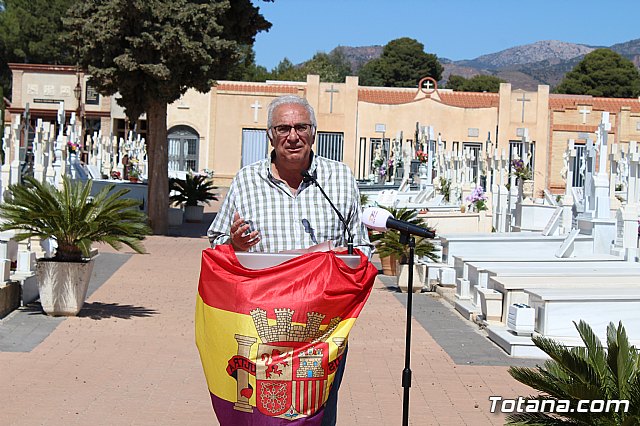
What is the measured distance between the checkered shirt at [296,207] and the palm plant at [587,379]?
1.39 meters

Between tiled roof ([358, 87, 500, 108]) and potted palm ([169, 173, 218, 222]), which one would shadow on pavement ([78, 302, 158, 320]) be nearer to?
potted palm ([169, 173, 218, 222])

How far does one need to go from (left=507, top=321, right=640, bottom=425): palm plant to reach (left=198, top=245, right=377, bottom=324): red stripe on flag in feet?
4.78

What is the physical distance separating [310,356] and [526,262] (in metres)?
11.2

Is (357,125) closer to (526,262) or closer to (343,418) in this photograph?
(526,262)

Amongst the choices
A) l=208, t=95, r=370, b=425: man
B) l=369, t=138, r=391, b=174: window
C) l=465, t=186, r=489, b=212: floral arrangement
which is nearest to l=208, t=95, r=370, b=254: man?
l=208, t=95, r=370, b=425: man

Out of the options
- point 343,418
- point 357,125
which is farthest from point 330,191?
point 357,125

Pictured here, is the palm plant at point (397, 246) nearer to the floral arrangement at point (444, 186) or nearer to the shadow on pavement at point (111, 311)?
the shadow on pavement at point (111, 311)

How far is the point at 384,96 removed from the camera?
5700cm

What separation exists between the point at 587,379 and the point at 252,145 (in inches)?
1915

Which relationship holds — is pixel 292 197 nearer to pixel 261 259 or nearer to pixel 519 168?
pixel 261 259

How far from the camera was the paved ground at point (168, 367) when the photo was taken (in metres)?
7.77

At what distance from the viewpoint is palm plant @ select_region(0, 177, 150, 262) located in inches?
476
